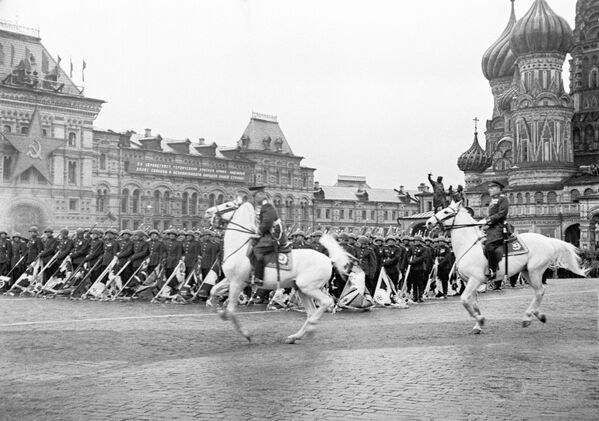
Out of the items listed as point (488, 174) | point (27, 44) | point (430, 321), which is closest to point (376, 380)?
point (430, 321)

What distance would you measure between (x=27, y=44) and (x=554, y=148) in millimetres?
39818

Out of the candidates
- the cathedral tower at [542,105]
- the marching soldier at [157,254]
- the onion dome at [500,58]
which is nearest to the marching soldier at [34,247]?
the marching soldier at [157,254]

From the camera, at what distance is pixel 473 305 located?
1416 cm

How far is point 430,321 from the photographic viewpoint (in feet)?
52.3

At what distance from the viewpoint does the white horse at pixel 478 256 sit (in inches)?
566

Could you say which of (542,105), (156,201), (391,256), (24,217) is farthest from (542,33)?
(391,256)

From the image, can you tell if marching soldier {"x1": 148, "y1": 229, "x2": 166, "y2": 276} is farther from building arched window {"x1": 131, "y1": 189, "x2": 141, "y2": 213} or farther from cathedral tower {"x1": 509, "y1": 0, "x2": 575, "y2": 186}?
cathedral tower {"x1": 509, "y1": 0, "x2": 575, "y2": 186}

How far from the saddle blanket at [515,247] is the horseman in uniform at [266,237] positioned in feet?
14.5

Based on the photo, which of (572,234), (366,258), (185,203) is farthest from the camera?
(185,203)

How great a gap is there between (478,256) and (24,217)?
149 ft

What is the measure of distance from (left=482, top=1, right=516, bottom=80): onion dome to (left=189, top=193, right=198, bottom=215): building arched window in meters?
31.7

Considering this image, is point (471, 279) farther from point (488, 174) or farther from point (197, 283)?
point (488, 174)

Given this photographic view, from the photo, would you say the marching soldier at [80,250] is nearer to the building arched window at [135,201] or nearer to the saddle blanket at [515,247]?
the saddle blanket at [515,247]

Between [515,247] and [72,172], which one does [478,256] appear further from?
[72,172]
